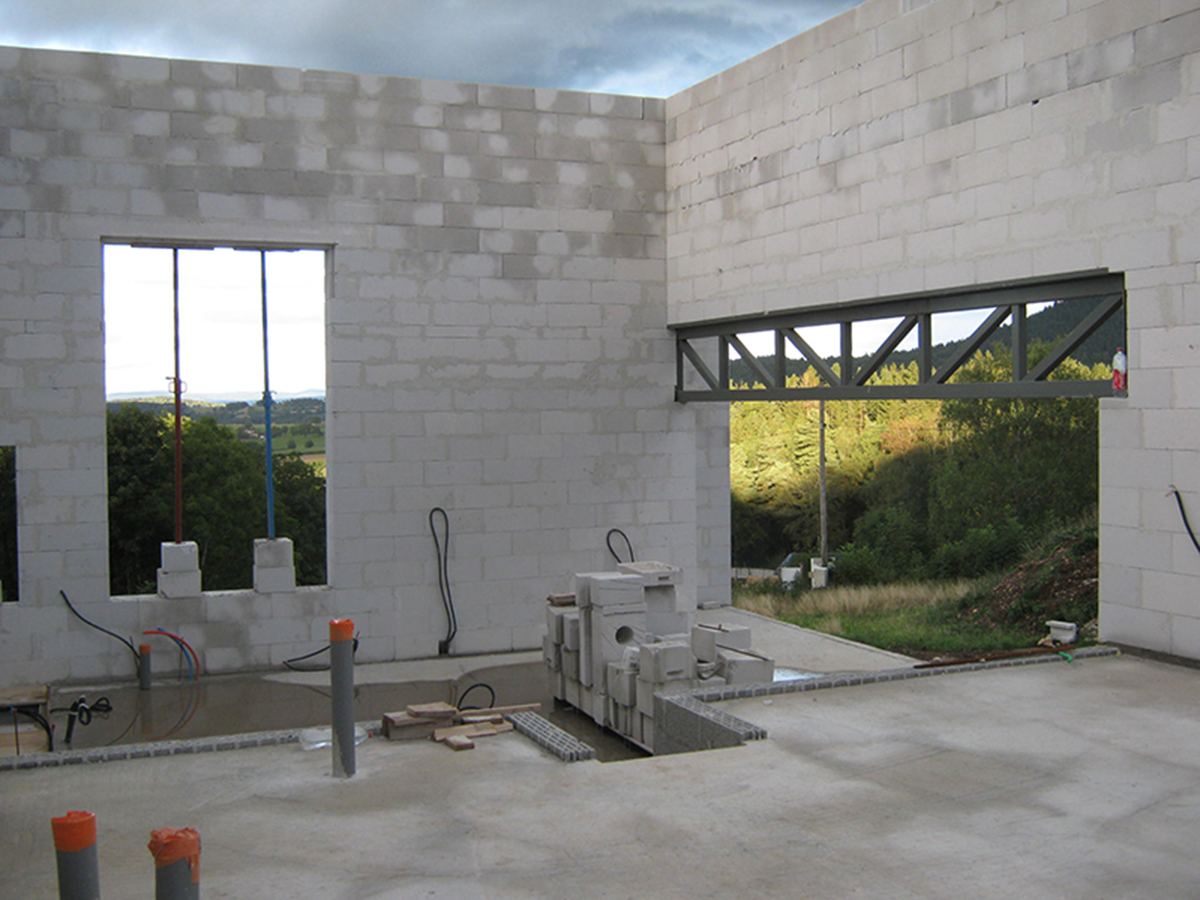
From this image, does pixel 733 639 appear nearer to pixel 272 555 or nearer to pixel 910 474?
pixel 272 555

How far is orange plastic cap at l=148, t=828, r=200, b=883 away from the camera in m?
2.97

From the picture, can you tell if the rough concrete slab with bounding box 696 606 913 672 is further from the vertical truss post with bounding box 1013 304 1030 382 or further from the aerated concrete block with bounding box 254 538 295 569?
the aerated concrete block with bounding box 254 538 295 569

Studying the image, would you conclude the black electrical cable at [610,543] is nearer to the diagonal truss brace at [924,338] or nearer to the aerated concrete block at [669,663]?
the diagonal truss brace at [924,338]

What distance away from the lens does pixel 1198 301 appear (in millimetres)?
7281

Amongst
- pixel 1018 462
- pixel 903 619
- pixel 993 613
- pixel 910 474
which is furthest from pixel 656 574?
pixel 910 474

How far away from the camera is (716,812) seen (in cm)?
523

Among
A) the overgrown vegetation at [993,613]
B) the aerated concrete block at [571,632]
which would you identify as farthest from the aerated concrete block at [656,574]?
the overgrown vegetation at [993,613]

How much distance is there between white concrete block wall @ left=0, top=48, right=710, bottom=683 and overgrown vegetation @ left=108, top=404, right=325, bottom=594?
22431 mm

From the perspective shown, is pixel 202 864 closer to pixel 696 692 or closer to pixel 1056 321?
pixel 696 692

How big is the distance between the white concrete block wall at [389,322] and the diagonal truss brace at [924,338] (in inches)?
32.6

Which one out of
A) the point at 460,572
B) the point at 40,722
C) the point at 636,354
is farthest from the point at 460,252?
the point at 40,722

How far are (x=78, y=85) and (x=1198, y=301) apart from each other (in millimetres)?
9819

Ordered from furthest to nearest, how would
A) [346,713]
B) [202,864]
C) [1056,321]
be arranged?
1. [1056,321]
2. [346,713]
3. [202,864]

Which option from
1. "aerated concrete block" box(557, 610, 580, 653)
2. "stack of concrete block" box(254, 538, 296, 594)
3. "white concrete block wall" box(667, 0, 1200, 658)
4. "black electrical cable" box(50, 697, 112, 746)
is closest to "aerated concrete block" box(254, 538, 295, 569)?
→ "stack of concrete block" box(254, 538, 296, 594)
